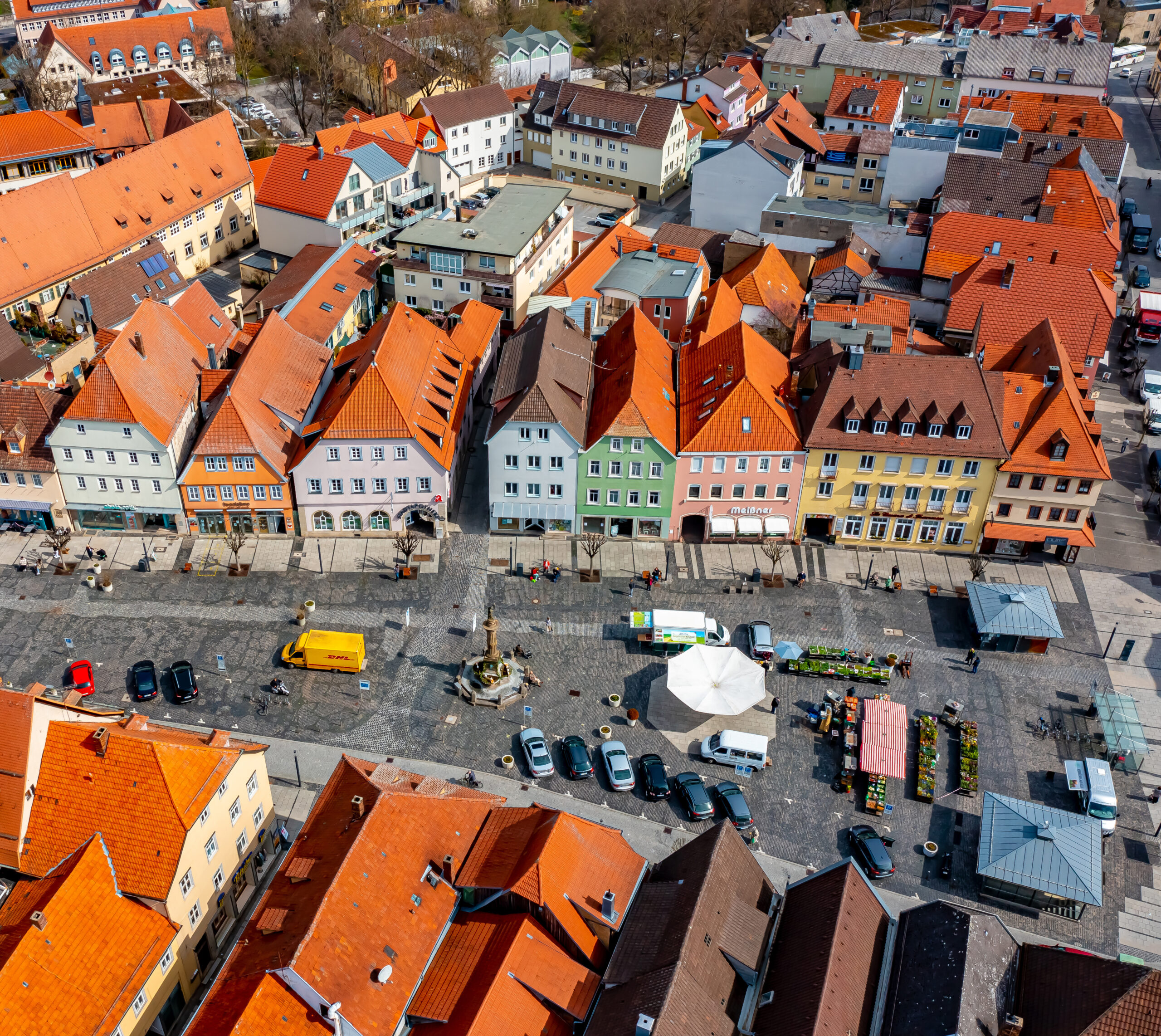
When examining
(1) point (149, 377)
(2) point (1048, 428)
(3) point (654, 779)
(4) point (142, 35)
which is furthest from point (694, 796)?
(4) point (142, 35)

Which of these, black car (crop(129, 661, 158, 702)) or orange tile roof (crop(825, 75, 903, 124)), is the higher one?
orange tile roof (crop(825, 75, 903, 124))

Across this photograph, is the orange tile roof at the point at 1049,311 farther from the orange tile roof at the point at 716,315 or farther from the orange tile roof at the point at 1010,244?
the orange tile roof at the point at 716,315

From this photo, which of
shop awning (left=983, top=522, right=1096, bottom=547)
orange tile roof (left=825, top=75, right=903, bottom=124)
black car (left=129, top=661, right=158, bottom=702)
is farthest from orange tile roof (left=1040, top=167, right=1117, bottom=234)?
black car (left=129, top=661, right=158, bottom=702)

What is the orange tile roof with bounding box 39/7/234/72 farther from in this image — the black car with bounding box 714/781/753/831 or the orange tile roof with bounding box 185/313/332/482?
the black car with bounding box 714/781/753/831

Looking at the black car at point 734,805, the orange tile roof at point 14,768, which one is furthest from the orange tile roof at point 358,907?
the black car at point 734,805

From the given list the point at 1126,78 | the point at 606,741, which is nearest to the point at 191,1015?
the point at 606,741

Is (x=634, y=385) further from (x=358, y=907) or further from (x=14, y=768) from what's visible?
(x=14, y=768)

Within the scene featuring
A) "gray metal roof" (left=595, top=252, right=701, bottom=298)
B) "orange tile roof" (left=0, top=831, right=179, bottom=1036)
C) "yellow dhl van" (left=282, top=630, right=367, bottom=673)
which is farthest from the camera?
"gray metal roof" (left=595, top=252, right=701, bottom=298)

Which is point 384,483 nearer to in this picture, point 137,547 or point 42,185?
point 137,547
